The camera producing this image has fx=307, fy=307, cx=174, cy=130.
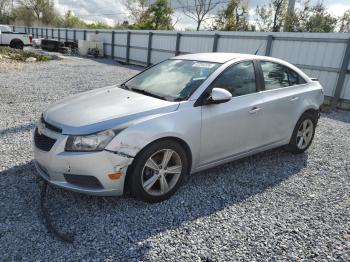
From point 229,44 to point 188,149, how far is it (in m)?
10.8

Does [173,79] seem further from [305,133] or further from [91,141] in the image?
[305,133]

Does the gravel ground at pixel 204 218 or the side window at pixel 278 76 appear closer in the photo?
the gravel ground at pixel 204 218

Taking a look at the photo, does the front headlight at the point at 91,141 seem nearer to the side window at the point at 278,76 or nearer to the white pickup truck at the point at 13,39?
the side window at the point at 278,76

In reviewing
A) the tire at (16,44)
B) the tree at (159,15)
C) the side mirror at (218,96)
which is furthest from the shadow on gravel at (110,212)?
the tree at (159,15)

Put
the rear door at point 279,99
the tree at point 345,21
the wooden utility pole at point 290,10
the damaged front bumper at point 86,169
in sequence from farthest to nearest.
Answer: the tree at point 345,21
the wooden utility pole at point 290,10
the rear door at point 279,99
the damaged front bumper at point 86,169

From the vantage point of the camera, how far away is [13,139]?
4.96 m

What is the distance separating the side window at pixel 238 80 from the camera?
3738 mm

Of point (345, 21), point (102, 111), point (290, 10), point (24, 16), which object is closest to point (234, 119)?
point (102, 111)

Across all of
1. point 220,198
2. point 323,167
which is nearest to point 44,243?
point 220,198

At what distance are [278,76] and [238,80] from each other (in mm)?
920

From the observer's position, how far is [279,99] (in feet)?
14.0

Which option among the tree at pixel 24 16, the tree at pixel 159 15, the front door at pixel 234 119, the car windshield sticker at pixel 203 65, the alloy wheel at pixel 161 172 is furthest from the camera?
the tree at pixel 24 16

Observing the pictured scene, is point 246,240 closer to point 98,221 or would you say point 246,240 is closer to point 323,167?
point 98,221

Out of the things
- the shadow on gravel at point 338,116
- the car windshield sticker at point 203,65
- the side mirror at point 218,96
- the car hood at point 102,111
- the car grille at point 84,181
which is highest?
the car windshield sticker at point 203,65
